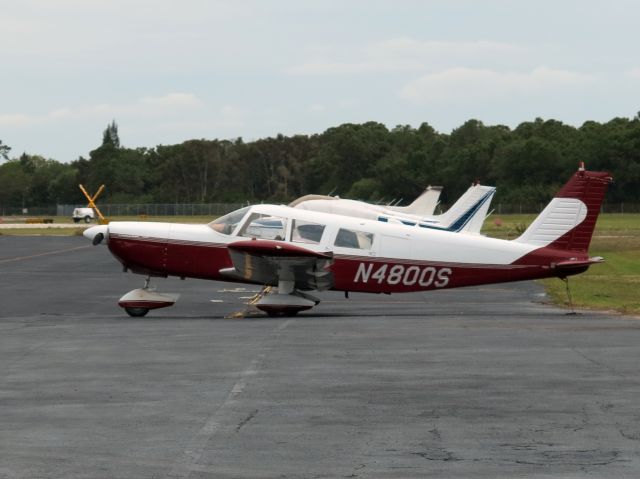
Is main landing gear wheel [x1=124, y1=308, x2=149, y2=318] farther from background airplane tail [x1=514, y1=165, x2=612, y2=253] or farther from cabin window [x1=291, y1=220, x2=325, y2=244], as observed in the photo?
background airplane tail [x1=514, y1=165, x2=612, y2=253]

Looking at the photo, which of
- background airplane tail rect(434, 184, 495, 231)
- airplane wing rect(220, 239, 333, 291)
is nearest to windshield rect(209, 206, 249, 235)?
airplane wing rect(220, 239, 333, 291)

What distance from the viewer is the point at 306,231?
22.9 metres

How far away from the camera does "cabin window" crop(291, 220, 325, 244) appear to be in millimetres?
22781

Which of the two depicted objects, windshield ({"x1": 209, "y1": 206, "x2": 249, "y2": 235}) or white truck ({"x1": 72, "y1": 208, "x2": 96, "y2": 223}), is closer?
windshield ({"x1": 209, "y1": 206, "x2": 249, "y2": 235})

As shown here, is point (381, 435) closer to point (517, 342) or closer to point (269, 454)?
point (269, 454)

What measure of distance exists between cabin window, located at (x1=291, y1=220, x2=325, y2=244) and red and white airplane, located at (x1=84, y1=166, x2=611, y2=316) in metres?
0.02

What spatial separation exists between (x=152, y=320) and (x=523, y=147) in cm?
12368

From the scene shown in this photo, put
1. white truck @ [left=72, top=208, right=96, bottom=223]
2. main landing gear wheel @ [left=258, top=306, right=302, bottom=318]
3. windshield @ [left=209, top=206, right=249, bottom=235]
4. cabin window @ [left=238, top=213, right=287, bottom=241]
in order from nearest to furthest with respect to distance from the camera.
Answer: main landing gear wheel @ [left=258, top=306, right=302, bottom=318], cabin window @ [left=238, top=213, right=287, bottom=241], windshield @ [left=209, top=206, right=249, bottom=235], white truck @ [left=72, top=208, right=96, bottom=223]

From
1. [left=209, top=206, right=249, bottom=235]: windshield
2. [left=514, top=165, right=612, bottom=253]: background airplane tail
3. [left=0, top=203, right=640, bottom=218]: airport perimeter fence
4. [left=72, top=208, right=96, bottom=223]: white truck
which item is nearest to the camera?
[left=514, top=165, right=612, bottom=253]: background airplane tail

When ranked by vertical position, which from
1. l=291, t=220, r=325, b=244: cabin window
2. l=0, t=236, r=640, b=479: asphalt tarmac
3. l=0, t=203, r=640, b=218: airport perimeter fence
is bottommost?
l=0, t=203, r=640, b=218: airport perimeter fence

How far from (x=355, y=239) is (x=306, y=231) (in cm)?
91

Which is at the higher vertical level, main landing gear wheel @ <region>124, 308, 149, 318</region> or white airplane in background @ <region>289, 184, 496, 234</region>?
white airplane in background @ <region>289, 184, 496, 234</region>

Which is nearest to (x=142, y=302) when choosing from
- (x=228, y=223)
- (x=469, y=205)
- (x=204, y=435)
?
(x=228, y=223)

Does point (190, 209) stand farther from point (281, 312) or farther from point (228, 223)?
point (281, 312)
